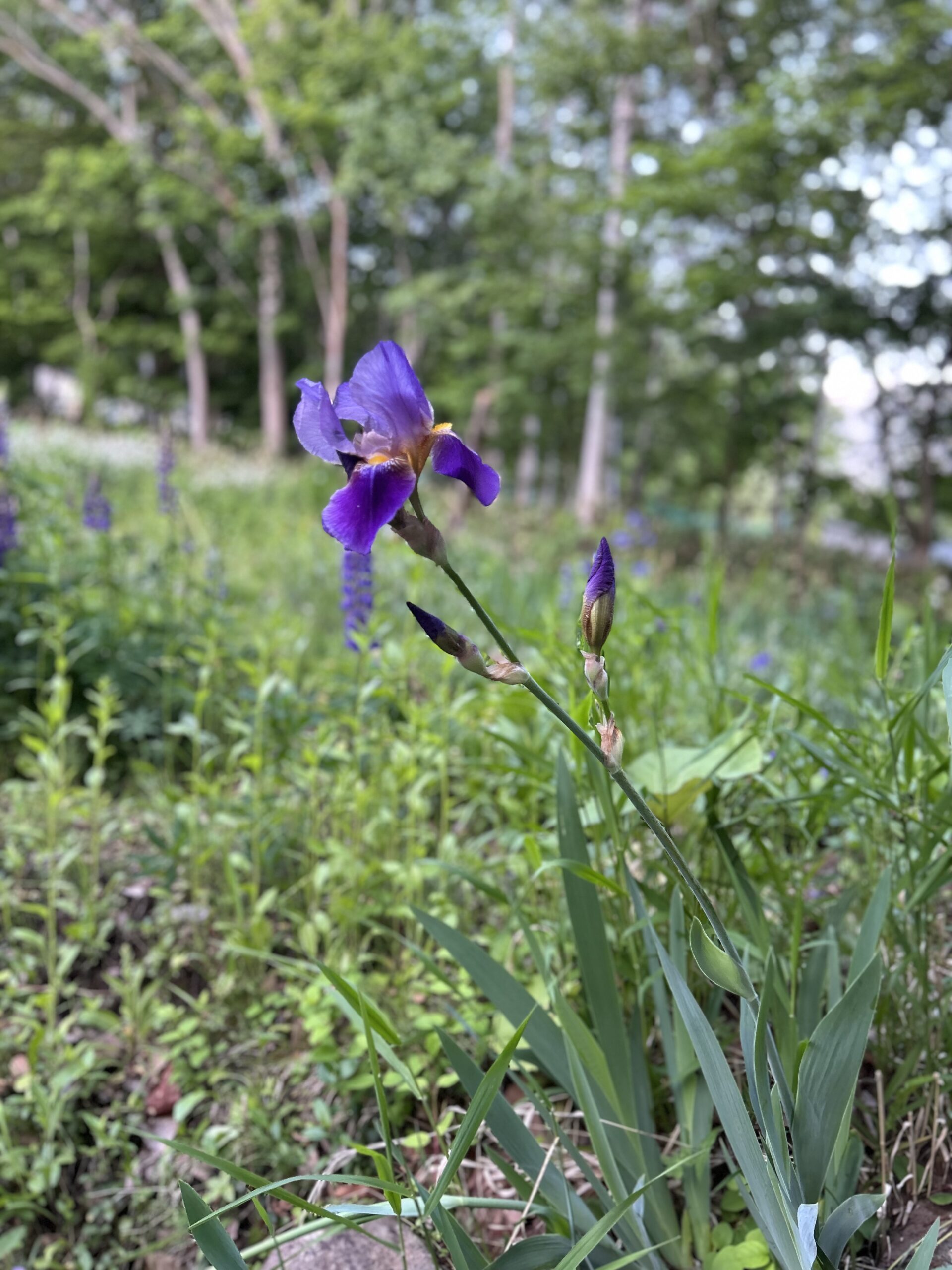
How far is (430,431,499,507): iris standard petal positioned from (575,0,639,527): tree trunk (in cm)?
980

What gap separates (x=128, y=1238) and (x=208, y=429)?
A: 64.0ft

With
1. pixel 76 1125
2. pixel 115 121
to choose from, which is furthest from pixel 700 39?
pixel 76 1125

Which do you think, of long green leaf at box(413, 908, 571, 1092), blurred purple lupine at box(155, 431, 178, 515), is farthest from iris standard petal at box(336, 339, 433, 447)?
blurred purple lupine at box(155, 431, 178, 515)

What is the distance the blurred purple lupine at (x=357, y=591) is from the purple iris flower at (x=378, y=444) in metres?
1.27

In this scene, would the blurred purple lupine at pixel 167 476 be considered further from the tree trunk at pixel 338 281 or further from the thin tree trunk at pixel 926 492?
the tree trunk at pixel 338 281

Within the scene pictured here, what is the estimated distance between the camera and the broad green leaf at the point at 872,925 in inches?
39.2

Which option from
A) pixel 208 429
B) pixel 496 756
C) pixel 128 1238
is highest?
pixel 208 429

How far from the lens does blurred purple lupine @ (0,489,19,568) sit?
111 inches

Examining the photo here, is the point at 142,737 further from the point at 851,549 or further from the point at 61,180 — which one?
the point at 61,180

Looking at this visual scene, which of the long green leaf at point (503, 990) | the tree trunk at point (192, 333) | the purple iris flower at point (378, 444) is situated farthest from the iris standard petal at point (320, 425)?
the tree trunk at point (192, 333)

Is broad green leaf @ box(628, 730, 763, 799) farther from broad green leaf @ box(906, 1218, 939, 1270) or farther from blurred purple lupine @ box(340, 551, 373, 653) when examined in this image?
blurred purple lupine @ box(340, 551, 373, 653)

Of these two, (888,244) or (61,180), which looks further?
(61,180)

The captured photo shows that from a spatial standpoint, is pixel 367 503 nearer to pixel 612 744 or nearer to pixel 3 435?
pixel 612 744

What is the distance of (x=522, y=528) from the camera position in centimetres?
1034
